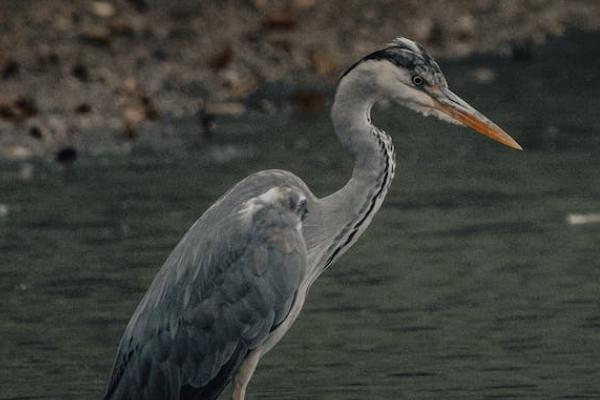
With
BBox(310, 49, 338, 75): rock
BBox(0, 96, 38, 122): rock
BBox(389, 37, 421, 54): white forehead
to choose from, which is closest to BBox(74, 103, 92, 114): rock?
BBox(0, 96, 38, 122): rock

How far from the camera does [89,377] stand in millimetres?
9320

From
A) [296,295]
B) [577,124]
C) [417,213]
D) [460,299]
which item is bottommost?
[577,124]

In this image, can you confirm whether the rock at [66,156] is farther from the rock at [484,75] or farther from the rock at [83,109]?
the rock at [484,75]

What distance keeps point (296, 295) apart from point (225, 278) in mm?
322

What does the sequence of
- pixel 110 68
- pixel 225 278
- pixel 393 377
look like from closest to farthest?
pixel 225 278, pixel 393 377, pixel 110 68

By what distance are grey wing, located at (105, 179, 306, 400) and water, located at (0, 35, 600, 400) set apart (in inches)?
40.5

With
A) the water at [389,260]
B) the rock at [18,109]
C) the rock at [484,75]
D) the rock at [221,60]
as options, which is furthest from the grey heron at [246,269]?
the rock at [221,60]

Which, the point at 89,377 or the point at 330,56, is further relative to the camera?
the point at 330,56

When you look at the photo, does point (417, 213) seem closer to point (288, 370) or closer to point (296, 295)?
point (288, 370)

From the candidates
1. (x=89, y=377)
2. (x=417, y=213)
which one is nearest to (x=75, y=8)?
(x=417, y=213)

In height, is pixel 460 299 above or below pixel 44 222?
above

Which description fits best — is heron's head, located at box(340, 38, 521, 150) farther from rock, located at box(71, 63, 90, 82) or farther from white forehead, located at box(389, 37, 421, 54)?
rock, located at box(71, 63, 90, 82)

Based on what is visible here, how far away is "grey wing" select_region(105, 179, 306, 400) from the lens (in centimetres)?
→ 782

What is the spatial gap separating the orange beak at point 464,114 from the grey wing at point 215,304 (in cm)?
89
